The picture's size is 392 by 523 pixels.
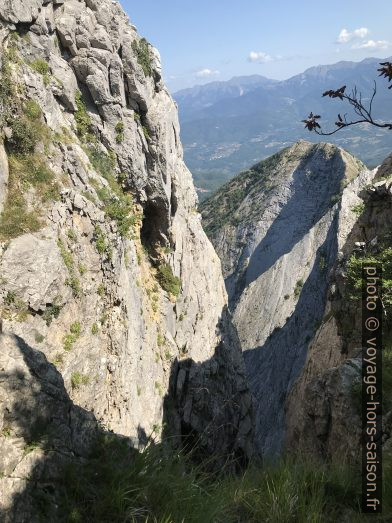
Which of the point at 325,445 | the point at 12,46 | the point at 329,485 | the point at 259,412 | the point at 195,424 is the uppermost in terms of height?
the point at 12,46

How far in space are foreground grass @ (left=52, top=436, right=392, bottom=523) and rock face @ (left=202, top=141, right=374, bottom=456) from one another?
4206 cm

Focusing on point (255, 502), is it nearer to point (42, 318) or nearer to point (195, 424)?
point (42, 318)

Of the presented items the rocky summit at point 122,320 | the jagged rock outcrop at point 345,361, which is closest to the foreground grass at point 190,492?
the rocky summit at point 122,320

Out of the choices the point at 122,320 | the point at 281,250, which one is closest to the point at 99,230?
the point at 122,320

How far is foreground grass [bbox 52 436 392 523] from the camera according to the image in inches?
182

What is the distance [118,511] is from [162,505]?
0.50m

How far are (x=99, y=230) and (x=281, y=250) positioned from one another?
221 feet

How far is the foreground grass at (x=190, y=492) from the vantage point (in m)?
4.62

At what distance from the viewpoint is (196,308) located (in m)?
28.9

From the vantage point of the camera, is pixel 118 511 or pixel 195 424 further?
pixel 195 424

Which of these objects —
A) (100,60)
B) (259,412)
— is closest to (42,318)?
(100,60)

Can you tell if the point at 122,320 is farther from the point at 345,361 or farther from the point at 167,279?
the point at 345,361

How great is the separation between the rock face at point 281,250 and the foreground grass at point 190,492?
42.1m

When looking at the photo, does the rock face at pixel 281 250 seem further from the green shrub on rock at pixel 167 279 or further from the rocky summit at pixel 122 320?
the green shrub on rock at pixel 167 279
